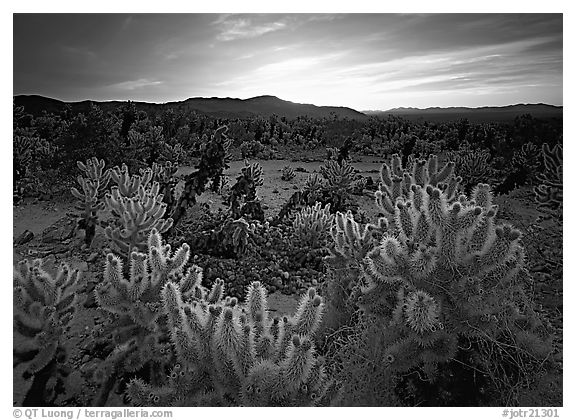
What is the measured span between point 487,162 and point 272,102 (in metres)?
2.30

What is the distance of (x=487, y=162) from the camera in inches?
163

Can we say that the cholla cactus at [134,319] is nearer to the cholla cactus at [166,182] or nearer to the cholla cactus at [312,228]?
the cholla cactus at [312,228]

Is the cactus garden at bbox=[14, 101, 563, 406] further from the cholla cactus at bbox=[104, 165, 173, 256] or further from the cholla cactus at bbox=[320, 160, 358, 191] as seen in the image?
the cholla cactus at bbox=[320, 160, 358, 191]

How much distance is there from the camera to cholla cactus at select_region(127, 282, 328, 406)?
146 cm

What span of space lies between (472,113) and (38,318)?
2506 millimetres

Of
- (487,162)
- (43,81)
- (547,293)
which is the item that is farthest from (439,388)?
(487,162)

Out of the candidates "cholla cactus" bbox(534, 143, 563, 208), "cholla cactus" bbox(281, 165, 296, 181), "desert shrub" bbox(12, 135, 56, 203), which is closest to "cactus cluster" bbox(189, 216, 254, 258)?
"cholla cactus" bbox(281, 165, 296, 181)

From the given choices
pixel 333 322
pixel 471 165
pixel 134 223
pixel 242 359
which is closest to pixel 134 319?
pixel 242 359

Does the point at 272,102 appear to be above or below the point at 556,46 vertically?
below

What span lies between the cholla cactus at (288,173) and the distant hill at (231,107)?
1084 mm

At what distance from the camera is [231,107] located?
114 inches

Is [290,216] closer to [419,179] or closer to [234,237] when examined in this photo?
[234,237]
